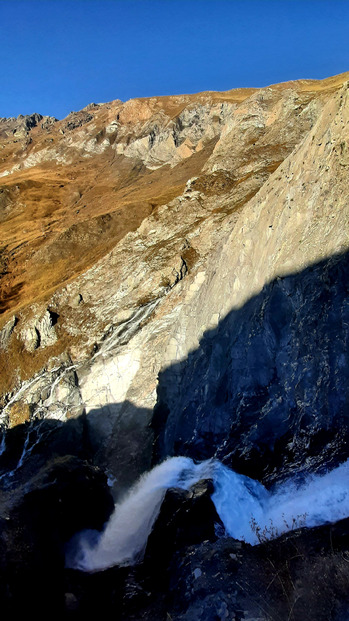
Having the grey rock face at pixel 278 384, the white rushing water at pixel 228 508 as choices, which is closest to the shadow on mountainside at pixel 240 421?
the grey rock face at pixel 278 384

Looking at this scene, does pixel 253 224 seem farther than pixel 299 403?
Yes

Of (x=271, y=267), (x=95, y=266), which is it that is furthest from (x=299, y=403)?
(x=95, y=266)

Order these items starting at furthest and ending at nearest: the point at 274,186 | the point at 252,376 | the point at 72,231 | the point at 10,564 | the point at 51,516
→ 1. the point at 72,231
2. the point at 274,186
3. the point at 252,376
4. the point at 51,516
5. the point at 10,564

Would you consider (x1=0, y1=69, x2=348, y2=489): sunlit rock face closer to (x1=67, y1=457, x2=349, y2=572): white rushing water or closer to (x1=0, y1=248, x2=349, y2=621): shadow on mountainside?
(x1=0, y1=248, x2=349, y2=621): shadow on mountainside

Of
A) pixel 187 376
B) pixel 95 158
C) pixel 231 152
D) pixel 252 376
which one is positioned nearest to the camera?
pixel 252 376

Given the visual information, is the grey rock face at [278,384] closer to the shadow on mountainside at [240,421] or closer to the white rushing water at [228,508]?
the shadow on mountainside at [240,421]

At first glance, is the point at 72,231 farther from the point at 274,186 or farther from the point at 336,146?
the point at 336,146
